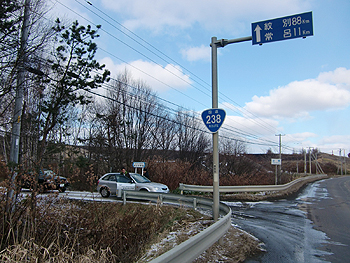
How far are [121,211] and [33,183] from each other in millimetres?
5382

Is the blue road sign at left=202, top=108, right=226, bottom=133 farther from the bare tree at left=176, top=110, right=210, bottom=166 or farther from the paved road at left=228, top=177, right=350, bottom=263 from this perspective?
the bare tree at left=176, top=110, right=210, bottom=166

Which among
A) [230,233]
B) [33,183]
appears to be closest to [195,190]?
[230,233]

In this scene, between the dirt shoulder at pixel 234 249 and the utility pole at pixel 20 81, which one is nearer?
the dirt shoulder at pixel 234 249

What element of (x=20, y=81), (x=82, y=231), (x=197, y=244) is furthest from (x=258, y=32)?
(x=20, y=81)

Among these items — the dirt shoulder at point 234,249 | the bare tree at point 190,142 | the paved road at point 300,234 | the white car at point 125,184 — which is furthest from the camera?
the bare tree at point 190,142

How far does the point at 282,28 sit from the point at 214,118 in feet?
9.33

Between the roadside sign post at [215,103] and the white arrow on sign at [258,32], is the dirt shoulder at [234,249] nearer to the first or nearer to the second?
the roadside sign post at [215,103]

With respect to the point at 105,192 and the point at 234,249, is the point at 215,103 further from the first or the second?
the point at 105,192

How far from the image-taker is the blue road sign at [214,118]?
279 inches

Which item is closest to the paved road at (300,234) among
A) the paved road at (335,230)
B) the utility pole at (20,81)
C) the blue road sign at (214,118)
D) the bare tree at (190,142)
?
the paved road at (335,230)

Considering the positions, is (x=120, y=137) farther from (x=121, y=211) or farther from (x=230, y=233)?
(x=230, y=233)

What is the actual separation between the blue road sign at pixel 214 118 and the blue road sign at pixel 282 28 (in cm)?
207

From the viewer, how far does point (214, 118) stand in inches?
285

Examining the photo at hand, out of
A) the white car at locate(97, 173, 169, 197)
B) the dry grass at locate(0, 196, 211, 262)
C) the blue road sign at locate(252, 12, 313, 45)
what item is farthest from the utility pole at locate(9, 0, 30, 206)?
the blue road sign at locate(252, 12, 313, 45)
